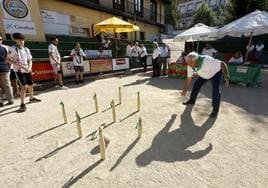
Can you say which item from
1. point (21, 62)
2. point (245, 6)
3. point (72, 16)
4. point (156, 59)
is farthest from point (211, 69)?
point (245, 6)

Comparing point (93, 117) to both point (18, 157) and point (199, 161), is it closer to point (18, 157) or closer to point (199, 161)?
point (18, 157)

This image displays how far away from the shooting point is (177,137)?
363 centimetres

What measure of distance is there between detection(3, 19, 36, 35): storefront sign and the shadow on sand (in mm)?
8028

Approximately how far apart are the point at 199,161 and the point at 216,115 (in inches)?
78.1

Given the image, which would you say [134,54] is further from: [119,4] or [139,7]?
[139,7]

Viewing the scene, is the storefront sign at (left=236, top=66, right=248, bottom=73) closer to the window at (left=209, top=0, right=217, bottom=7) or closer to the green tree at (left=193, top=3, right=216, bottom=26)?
the green tree at (left=193, top=3, right=216, bottom=26)

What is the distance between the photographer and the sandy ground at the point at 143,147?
256 cm

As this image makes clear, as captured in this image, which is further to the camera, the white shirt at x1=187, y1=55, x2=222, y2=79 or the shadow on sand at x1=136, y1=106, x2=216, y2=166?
the white shirt at x1=187, y1=55, x2=222, y2=79

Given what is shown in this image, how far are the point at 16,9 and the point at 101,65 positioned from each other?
4.50 m

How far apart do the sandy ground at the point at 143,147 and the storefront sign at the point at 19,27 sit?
4618 millimetres

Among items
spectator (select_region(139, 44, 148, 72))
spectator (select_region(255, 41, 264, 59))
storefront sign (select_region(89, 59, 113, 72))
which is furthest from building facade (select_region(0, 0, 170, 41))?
spectator (select_region(255, 41, 264, 59))

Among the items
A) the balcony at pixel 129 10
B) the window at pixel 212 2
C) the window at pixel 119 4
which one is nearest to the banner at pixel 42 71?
the balcony at pixel 129 10

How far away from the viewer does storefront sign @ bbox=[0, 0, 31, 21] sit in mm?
7988

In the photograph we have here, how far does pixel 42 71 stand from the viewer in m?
8.09
